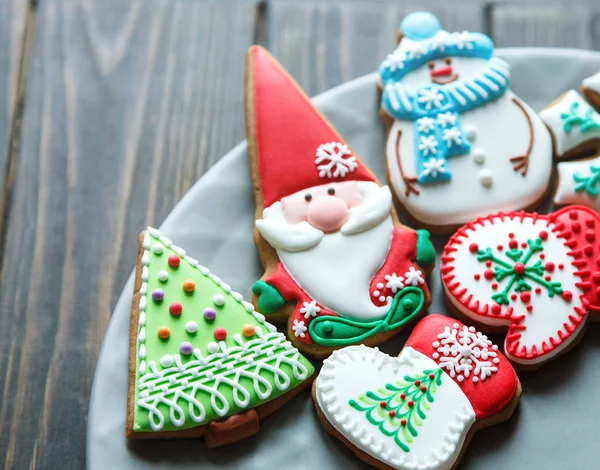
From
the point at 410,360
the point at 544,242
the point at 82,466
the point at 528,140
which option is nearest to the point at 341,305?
the point at 410,360

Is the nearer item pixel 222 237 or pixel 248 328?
pixel 248 328

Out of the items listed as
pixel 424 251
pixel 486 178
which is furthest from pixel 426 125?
pixel 424 251

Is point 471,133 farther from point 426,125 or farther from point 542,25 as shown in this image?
point 542,25

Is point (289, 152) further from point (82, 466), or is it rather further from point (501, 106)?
point (82, 466)

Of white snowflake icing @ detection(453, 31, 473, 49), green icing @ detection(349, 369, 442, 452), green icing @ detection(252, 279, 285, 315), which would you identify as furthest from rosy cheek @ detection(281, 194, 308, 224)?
white snowflake icing @ detection(453, 31, 473, 49)

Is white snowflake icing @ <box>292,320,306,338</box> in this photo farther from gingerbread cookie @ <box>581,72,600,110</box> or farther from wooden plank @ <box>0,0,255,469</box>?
gingerbread cookie @ <box>581,72,600,110</box>

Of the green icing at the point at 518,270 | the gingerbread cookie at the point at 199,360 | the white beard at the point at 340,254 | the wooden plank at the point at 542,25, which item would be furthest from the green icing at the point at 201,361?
the wooden plank at the point at 542,25
